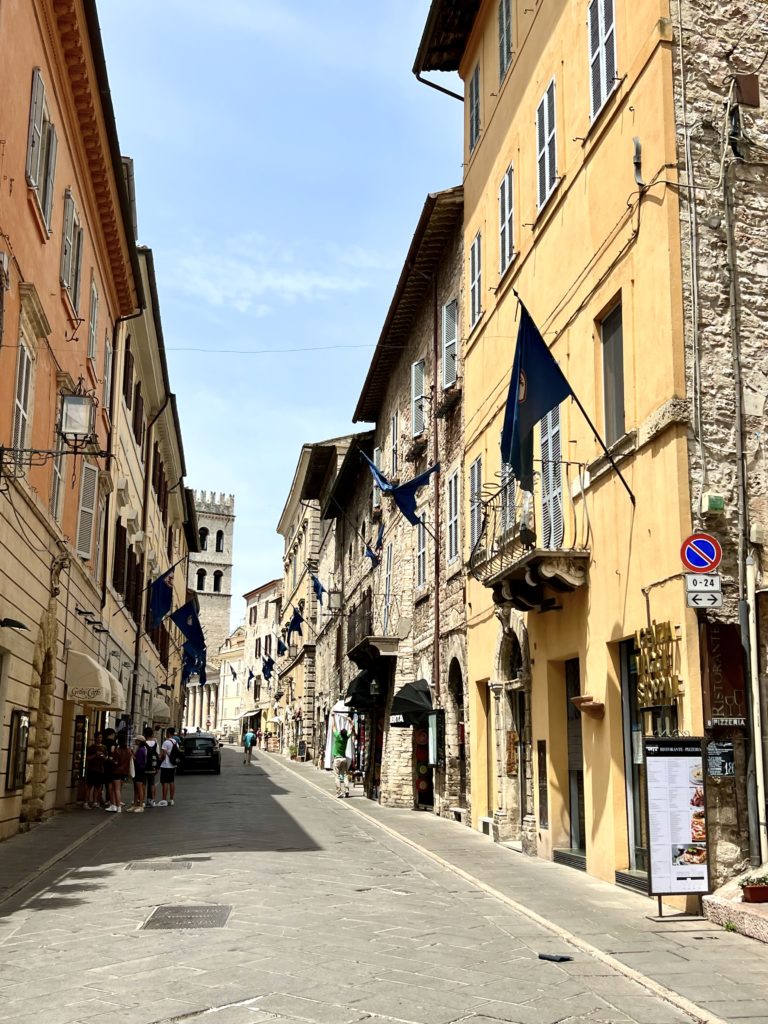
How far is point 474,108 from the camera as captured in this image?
66.4 feet

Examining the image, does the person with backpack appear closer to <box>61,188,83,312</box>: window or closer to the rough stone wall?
<box>61,188,83,312</box>: window

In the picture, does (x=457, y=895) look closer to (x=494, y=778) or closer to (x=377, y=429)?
(x=494, y=778)

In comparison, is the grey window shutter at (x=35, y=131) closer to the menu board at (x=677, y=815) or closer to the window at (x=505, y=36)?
the window at (x=505, y=36)

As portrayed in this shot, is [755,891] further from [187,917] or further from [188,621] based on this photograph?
[188,621]

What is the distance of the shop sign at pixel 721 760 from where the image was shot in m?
9.59

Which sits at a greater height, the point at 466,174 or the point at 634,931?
the point at 466,174

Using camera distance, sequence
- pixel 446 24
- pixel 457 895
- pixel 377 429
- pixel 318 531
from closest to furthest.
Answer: pixel 457 895 < pixel 446 24 < pixel 377 429 < pixel 318 531

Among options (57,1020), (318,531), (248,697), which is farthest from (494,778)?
(248,697)

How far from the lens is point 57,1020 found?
6.06 m

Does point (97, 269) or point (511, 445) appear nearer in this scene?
point (511, 445)

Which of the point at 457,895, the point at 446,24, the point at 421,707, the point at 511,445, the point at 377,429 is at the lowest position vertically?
the point at 457,895

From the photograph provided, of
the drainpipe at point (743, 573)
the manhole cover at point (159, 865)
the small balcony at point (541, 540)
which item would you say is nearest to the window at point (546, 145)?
the small balcony at point (541, 540)

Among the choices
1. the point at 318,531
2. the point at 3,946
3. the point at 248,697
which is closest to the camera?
the point at 3,946

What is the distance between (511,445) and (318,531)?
39.5 meters
